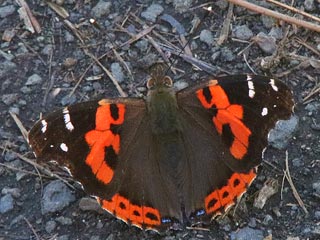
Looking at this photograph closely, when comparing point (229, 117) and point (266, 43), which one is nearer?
point (229, 117)

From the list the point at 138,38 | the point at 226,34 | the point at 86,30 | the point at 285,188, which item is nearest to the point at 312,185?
the point at 285,188

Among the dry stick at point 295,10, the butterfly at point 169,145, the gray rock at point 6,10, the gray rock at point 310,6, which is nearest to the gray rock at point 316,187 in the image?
the butterfly at point 169,145

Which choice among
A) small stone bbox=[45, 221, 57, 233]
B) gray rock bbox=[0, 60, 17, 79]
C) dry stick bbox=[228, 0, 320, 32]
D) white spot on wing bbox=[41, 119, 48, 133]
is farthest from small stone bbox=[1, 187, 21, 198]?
dry stick bbox=[228, 0, 320, 32]

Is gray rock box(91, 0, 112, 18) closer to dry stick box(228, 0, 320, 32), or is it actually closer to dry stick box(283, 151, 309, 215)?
dry stick box(228, 0, 320, 32)

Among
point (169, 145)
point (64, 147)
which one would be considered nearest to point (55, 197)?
point (64, 147)

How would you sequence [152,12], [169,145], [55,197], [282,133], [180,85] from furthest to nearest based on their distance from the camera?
[152,12], [180,85], [282,133], [55,197], [169,145]

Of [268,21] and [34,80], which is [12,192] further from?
[268,21]

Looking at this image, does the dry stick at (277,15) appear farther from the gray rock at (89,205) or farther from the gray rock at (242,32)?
the gray rock at (89,205)
